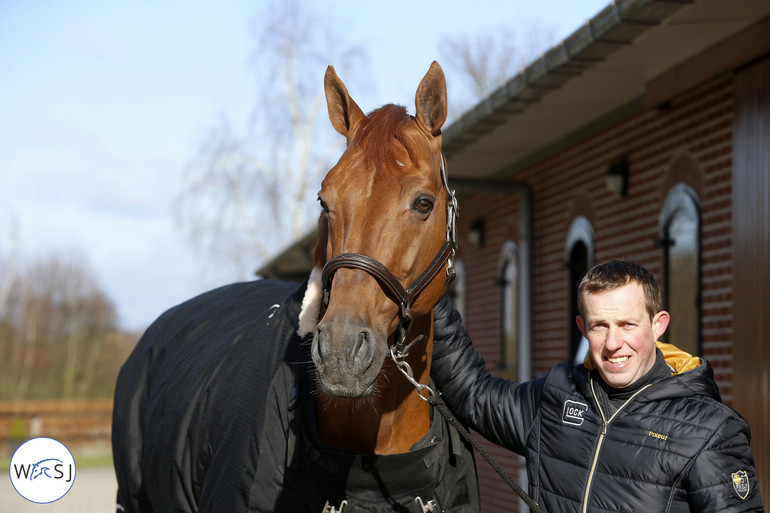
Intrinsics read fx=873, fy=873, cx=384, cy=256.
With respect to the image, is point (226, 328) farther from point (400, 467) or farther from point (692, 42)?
point (692, 42)

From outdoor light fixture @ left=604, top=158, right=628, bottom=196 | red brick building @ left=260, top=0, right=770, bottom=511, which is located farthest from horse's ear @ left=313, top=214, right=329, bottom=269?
outdoor light fixture @ left=604, top=158, right=628, bottom=196

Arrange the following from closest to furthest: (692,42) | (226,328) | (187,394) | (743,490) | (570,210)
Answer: (743,490) < (187,394) < (226,328) < (692,42) < (570,210)

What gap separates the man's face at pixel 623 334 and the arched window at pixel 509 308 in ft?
24.9

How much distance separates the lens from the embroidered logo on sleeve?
2.25 meters

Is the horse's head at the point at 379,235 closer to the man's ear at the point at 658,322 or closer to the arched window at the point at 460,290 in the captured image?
the man's ear at the point at 658,322

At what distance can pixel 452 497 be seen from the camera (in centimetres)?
292

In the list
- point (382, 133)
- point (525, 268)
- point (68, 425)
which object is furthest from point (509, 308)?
point (68, 425)

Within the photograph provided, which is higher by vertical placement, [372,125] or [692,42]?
[692,42]

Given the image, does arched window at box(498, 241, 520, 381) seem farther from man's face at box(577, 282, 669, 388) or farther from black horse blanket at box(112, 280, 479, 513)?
man's face at box(577, 282, 669, 388)

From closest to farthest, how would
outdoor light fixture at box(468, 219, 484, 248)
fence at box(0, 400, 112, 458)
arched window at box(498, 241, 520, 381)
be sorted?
1. arched window at box(498, 241, 520, 381)
2. outdoor light fixture at box(468, 219, 484, 248)
3. fence at box(0, 400, 112, 458)

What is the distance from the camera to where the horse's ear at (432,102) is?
112 inches

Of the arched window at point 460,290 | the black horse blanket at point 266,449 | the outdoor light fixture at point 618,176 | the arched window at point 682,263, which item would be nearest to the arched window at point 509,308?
the arched window at point 460,290

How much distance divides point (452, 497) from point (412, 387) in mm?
416

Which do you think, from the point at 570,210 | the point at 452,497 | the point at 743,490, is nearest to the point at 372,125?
the point at 452,497
